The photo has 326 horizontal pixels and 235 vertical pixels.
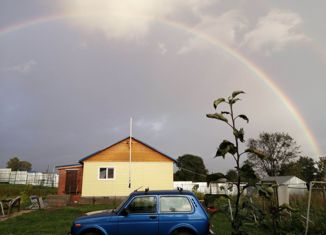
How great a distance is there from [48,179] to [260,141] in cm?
4770

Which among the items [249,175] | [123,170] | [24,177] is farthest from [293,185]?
[24,177]

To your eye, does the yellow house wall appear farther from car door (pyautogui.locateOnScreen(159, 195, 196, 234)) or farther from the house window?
car door (pyautogui.locateOnScreen(159, 195, 196, 234))

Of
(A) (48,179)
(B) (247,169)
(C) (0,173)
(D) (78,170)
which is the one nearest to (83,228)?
(B) (247,169)

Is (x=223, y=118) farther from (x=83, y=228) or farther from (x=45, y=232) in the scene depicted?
(x=45, y=232)

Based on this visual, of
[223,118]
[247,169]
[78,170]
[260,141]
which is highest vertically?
[260,141]

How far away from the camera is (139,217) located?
8641 millimetres

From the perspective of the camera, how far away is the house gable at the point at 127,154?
28.6m

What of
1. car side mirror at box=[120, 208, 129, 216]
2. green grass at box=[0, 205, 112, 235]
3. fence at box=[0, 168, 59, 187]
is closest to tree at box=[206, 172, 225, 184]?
car side mirror at box=[120, 208, 129, 216]

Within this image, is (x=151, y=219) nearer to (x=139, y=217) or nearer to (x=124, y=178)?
(x=139, y=217)

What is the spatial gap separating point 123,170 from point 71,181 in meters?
5.62

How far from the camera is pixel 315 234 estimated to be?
1003 cm

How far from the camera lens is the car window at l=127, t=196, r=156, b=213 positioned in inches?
346

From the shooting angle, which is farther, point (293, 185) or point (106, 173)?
point (293, 185)

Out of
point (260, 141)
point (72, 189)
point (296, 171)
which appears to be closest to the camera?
point (72, 189)
